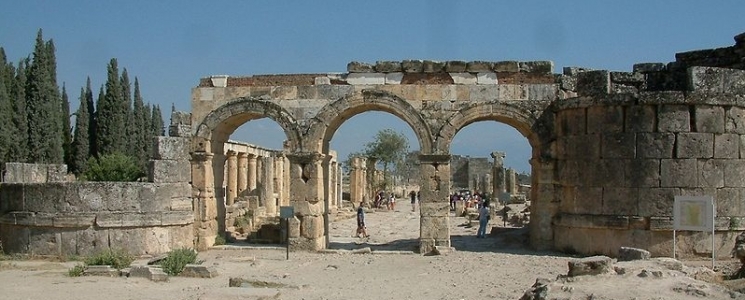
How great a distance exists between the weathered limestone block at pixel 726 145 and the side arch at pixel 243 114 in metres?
8.55

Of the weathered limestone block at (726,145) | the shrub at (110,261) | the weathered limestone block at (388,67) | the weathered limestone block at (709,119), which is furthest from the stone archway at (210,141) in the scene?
the weathered limestone block at (726,145)

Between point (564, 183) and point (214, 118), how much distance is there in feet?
25.4

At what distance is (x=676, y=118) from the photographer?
14711mm

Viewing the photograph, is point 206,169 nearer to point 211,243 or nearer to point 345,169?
point 211,243

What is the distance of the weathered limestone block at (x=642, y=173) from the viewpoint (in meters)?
14.8

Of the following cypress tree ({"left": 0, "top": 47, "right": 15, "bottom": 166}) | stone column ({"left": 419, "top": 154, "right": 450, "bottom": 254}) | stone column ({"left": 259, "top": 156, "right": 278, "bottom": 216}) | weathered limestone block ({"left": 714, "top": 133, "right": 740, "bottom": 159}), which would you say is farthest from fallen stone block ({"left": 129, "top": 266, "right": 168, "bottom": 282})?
cypress tree ({"left": 0, "top": 47, "right": 15, "bottom": 166})

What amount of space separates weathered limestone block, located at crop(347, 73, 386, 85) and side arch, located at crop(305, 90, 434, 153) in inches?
9.7

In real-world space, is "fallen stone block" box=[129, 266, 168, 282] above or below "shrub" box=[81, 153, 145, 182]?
below

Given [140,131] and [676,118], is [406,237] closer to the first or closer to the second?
[676,118]

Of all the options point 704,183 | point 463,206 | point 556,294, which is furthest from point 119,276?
point 463,206

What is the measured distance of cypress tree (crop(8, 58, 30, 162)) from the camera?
114 feet

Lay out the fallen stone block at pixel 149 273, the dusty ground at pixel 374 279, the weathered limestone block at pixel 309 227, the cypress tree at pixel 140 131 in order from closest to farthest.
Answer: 1. the dusty ground at pixel 374 279
2. the fallen stone block at pixel 149 273
3. the weathered limestone block at pixel 309 227
4. the cypress tree at pixel 140 131

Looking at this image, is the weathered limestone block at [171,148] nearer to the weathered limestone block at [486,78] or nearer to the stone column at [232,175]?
the weathered limestone block at [486,78]

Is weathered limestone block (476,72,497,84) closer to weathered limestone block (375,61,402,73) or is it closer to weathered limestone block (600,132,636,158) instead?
weathered limestone block (375,61,402,73)
